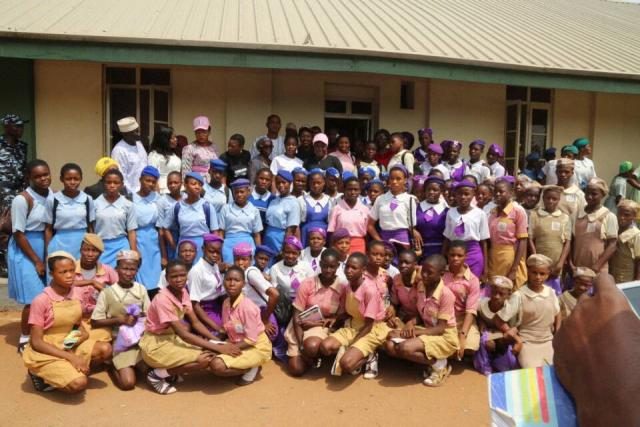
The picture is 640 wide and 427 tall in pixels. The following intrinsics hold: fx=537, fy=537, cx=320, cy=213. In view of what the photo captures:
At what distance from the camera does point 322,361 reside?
14.3ft

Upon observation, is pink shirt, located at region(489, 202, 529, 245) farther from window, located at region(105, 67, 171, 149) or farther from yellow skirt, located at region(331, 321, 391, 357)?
window, located at region(105, 67, 171, 149)

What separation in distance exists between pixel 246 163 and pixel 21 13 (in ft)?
11.5

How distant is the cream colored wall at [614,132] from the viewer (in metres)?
8.88

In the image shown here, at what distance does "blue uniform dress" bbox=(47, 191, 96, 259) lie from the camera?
4352 millimetres

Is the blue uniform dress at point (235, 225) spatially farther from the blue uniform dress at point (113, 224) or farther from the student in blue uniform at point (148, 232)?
the blue uniform dress at point (113, 224)

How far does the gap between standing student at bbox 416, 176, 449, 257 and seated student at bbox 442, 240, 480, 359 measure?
0.61 meters

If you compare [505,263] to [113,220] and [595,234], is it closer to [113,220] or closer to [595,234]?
[595,234]

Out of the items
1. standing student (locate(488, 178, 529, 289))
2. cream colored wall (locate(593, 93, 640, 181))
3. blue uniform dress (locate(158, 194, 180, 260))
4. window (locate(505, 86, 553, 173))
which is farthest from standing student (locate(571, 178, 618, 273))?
cream colored wall (locate(593, 93, 640, 181))

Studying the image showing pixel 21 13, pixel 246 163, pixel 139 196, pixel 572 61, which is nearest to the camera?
pixel 139 196

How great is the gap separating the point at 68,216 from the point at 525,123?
23.3 feet

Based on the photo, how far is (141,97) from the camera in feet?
23.8

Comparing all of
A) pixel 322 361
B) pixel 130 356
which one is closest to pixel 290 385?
pixel 322 361

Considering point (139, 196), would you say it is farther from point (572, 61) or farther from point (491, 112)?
point (572, 61)

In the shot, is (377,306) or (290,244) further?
(290,244)
